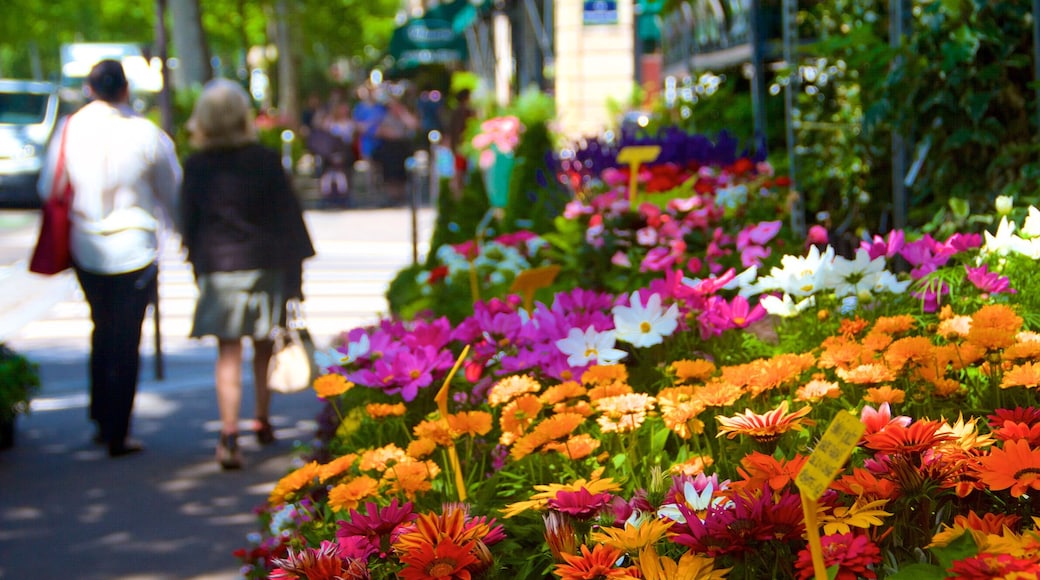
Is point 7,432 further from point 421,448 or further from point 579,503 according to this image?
point 579,503

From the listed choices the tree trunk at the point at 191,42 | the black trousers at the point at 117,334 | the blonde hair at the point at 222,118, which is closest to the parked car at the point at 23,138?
the tree trunk at the point at 191,42

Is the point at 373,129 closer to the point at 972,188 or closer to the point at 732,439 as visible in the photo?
the point at 972,188

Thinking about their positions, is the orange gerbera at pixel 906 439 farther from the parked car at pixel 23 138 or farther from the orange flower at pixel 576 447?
the parked car at pixel 23 138

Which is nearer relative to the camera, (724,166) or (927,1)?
(927,1)

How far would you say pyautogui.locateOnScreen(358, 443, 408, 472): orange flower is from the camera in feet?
7.96

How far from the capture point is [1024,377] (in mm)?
1998

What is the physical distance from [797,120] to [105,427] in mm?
3710

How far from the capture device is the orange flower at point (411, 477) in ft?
7.52

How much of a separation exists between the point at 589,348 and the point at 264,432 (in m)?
4.23

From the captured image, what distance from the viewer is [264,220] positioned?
20.1 feet

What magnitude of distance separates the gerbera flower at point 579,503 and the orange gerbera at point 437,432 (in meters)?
0.51

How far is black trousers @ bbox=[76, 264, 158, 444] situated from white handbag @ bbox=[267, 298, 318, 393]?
743mm

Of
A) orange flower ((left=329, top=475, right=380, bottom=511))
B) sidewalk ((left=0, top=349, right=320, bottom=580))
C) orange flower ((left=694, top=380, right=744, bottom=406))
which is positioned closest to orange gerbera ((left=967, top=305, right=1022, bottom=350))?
orange flower ((left=694, top=380, right=744, bottom=406))

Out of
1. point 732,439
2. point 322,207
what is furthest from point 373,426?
point 322,207
